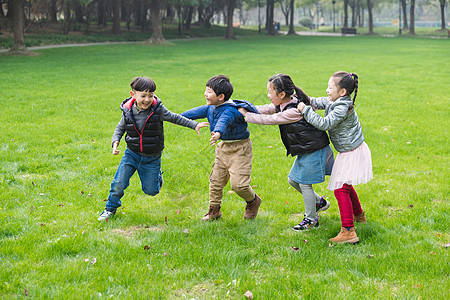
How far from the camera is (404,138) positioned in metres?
8.94

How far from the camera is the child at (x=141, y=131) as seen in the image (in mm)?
4801

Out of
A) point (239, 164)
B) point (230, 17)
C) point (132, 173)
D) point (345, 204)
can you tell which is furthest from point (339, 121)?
point (230, 17)

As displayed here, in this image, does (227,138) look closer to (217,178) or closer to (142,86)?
(217,178)

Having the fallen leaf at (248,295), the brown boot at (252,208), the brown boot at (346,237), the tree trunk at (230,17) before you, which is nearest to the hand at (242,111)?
the brown boot at (252,208)

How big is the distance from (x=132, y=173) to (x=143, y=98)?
886mm

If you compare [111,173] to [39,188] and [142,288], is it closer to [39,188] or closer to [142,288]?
[39,188]

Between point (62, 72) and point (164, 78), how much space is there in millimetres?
4554

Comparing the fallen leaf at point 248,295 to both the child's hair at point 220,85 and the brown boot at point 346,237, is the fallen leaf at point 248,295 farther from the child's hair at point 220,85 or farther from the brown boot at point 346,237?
the child's hair at point 220,85

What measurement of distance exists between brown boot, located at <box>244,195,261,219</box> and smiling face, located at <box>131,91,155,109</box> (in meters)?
1.55

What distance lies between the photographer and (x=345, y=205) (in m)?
4.62

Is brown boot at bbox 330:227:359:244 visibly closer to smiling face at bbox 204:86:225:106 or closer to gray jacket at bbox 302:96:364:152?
gray jacket at bbox 302:96:364:152

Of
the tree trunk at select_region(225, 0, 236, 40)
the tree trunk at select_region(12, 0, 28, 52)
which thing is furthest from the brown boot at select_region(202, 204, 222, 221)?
the tree trunk at select_region(225, 0, 236, 40)

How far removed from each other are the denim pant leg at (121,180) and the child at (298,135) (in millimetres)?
1361

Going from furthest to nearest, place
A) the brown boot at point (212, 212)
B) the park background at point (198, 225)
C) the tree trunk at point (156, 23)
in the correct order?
the tree trunk at point (156, 23), the brown boot at point (212, 212), the park background at point (198, 225)
